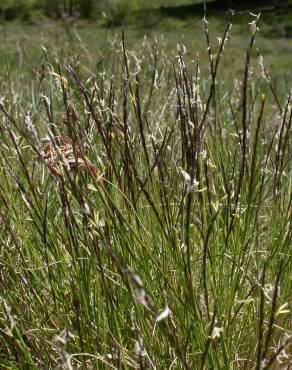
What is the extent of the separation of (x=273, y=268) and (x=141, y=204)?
0.90 ft

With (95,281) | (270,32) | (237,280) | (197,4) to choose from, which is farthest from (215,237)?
(197,4)

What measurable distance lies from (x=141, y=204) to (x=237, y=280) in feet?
0.93

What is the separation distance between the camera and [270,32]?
9.63m

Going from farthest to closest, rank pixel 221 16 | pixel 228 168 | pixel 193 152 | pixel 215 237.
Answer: pixel 221 16 → pixel 228 168 → pixel 215 237 → pixel 193 152

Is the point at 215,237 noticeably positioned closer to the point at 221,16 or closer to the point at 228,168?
the point at 228,168

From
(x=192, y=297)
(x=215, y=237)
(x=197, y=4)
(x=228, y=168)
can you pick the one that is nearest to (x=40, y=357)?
(x=192, y=297)

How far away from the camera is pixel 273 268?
1245mm

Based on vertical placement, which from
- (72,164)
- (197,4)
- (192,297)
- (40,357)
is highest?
(72,164)

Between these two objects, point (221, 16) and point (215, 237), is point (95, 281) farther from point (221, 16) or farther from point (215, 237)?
point (221, 16)

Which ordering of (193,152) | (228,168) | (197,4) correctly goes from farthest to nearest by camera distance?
(197,4)
(228,168)
(193,152)

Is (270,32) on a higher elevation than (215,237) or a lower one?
lower

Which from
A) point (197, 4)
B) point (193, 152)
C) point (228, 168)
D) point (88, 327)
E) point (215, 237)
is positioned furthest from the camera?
point (197, 4)

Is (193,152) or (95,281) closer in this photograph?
(193,152)

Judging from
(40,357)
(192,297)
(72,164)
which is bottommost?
(40,357)
